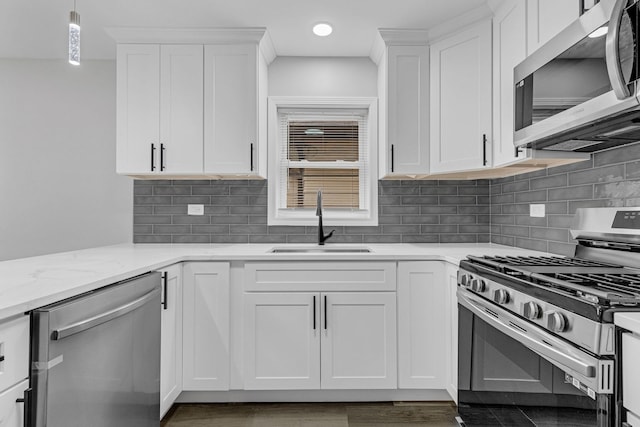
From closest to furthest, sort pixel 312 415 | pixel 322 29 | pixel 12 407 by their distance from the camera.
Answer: pixel 12 407
pixel 312 415
pixel 322 29

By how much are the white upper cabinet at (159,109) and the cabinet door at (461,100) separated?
5.02 feet

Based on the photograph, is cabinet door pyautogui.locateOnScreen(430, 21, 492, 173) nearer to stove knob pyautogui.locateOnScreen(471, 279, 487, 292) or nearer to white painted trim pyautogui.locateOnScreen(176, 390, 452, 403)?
stove knob pyautogui.locateOnScreen(471, 279, 487, 292)

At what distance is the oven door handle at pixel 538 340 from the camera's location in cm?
101

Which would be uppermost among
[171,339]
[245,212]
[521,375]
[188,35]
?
[188,35]

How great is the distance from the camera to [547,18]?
1766mm

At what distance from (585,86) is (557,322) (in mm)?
831

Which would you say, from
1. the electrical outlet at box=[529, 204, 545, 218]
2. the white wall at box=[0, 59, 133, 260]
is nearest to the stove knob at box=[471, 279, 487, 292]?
the electrical outlet at box=[529, 204, 545, 218]

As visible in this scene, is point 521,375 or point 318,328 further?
point 318,328

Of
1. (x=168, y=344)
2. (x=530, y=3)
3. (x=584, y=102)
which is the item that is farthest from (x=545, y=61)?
(x=168, y=344)

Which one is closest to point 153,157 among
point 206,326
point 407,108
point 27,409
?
point 206,326

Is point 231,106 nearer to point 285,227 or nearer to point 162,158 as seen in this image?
point 162,158

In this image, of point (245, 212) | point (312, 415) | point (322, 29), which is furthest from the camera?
point (245, 212)

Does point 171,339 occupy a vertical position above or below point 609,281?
below

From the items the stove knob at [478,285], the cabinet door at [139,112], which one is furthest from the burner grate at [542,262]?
the cabinet door at [139,112]
